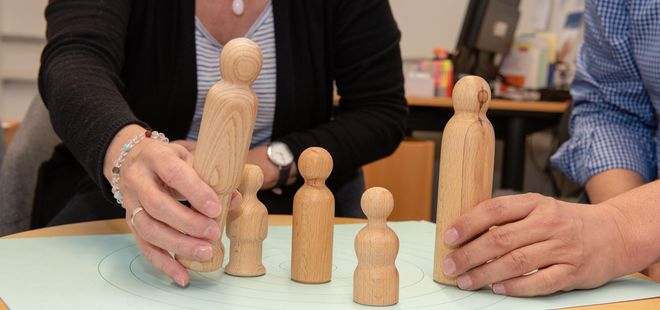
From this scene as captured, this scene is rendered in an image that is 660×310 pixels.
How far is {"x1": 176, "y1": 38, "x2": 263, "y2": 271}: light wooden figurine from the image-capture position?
72 cm

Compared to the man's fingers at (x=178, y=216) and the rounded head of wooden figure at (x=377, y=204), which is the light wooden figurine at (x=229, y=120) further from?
the rounded head of wooden figure at (x=377, y=204)

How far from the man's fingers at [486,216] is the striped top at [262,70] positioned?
0.66 m

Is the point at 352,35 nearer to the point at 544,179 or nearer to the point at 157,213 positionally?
the point at 157,213

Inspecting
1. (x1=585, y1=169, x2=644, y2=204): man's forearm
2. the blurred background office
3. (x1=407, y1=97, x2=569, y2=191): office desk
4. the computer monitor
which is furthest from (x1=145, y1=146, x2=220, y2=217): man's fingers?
the computer monitor

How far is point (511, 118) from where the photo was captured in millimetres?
2820

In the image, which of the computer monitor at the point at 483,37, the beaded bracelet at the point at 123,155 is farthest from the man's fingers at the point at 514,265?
the computer monitor at the point at 483,37

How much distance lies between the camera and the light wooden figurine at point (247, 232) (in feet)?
2.75

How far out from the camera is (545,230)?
2.64ft

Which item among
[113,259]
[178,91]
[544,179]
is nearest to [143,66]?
[178,91]

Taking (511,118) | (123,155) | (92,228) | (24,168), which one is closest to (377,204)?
(123,155)

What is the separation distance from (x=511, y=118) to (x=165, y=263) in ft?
7.25

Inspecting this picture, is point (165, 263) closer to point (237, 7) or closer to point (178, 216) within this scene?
point (178, 216)

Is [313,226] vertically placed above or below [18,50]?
above

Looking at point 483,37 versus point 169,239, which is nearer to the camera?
point 169,239
